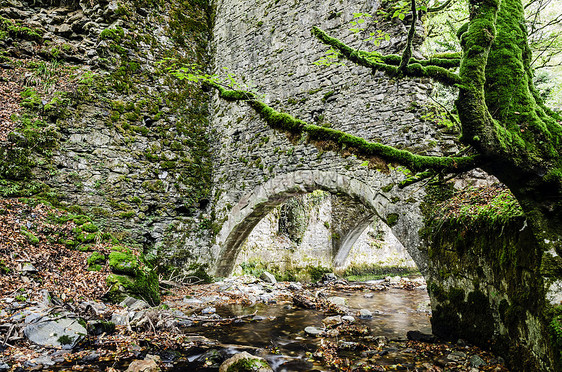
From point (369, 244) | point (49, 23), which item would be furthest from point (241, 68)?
point (369, 244)

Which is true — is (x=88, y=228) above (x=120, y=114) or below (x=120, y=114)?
below

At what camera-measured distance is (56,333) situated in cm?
280

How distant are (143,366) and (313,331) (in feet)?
7.43

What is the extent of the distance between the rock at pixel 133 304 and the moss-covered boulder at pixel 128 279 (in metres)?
0.11

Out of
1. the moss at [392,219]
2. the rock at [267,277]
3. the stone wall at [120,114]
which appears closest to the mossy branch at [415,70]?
the moss at [392,219]

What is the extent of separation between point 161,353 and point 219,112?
5.95 m

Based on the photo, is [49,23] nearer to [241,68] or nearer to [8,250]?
[241,68]

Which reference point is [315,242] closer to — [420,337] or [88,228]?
[420,337]

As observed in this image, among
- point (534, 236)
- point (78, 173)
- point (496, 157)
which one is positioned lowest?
point (534, 236)

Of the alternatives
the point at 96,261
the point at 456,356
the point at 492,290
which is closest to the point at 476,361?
the point at 456,356

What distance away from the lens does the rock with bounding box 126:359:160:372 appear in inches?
97.9

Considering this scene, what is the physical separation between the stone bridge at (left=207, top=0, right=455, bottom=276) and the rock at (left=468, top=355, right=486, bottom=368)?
56.9 inches

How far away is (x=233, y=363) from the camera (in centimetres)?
272

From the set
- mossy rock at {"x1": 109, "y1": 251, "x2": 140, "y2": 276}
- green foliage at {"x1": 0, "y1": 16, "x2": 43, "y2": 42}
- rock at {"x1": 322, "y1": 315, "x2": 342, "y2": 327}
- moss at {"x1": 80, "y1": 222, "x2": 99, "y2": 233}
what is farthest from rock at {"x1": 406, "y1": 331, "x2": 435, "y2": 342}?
green foliage at {"x1": 0, "y1": 16, "x2": 43, "y2": 42}
